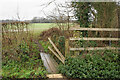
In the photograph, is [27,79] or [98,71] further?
[98,71]

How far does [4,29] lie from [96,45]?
14.9 ft

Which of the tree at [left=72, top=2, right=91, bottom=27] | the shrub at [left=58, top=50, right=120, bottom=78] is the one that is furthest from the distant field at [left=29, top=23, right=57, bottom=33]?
the shrub at [left=58, top=50, right=120, bottom=78]

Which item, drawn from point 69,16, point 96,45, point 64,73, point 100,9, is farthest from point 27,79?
point 100,9

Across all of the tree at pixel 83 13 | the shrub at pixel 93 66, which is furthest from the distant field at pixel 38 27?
the shrub at pixel 93 66

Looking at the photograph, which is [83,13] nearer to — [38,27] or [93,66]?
[93,66]

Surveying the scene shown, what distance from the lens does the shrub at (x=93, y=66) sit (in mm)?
4352

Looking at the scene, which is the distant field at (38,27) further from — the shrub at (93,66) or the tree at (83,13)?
the shrub at (93,66)

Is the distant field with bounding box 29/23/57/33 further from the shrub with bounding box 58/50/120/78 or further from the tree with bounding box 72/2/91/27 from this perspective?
the shrub with bounding box 58/50/120/78

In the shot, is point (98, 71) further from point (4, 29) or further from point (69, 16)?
point (4, 29)

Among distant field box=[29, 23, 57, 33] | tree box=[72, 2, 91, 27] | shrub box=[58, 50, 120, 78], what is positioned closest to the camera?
shrub box=[58, 50, 120, 78]

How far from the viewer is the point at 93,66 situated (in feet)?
15.3

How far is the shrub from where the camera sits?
435cm

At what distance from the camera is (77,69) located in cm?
445

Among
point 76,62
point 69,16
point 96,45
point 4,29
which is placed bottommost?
point 76,62
